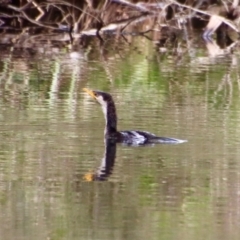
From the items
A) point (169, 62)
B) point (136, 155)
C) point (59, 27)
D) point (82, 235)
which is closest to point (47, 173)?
point (136, 155)

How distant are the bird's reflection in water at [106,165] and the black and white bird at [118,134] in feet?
0.28

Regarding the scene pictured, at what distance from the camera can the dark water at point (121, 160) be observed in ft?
21.7

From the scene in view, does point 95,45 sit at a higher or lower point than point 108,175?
lower

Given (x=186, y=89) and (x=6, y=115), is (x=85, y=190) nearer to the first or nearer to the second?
(x=6, y=115)

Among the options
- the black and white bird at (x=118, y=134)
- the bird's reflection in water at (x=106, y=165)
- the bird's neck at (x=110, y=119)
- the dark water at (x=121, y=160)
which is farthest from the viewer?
the bird's neck at (x=110, y=119)

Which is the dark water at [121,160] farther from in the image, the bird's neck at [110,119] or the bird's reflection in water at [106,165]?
the bird's neck at [110,119]

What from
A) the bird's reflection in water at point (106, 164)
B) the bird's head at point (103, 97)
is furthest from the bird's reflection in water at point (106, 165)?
the bird's head at point (103, 97)

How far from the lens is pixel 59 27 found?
22.5 meters

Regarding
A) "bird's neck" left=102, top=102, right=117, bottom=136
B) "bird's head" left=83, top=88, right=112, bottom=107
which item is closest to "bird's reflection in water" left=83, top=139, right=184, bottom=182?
"bird's neck" left=102, top=102, right=117, bottom=136

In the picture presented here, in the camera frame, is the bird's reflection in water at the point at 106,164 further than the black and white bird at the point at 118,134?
No

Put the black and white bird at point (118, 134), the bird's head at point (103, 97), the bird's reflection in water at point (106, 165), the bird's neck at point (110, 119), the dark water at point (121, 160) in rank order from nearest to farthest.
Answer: the dark water at point (121, 160) < the bird's reflection in water at point (106, 165) < the black and white bird at point (118, 134) < the bird's neck at point (110, 119) < the bird's head at point (103, 97)

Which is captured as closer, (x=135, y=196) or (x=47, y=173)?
(x=135, y=196)

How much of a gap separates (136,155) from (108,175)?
0.77 m

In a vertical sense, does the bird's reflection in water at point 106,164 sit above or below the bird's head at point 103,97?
below
